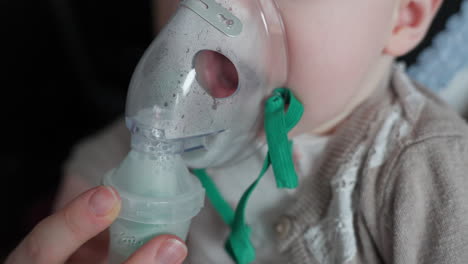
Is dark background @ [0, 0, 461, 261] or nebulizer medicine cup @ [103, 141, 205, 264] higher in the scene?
nebulizer medicine cup @ [103, 141, 205, 264]

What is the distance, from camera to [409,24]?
0.69 metres

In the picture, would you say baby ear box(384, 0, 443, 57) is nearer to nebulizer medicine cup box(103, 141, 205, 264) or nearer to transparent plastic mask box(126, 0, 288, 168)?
transparent plastic mask box(126, 0, 288, 168)

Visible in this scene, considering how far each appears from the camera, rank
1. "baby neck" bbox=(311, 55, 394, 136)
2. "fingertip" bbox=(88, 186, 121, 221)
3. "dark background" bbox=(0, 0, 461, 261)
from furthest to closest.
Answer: "dark background" bbox=(0, 0, 461, 261), "baby neck" bbox=(311, 55, 394, 136), "fingertip" bbox=(88, 186, 121, 221)

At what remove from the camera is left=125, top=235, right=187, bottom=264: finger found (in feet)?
1.61

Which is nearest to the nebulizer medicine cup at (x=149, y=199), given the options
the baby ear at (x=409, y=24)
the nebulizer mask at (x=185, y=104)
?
the nebulizer mask at (x=185, y=104)

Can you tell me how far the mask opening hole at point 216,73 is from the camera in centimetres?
54

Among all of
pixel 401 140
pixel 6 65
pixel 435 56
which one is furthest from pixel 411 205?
pixel 6 65

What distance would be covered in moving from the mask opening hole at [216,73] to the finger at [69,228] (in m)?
0.15

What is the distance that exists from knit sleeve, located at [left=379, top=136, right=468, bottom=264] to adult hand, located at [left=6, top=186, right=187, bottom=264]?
0.84ft

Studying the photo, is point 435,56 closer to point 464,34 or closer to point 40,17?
point 464,34

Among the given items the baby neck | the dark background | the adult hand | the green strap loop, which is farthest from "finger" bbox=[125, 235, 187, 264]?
the dark background

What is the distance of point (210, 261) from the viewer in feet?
2.35

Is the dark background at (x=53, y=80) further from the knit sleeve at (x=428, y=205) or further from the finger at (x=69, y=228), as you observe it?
the knit sleeve at (x=428, y=205)

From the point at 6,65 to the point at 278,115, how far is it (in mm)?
707
